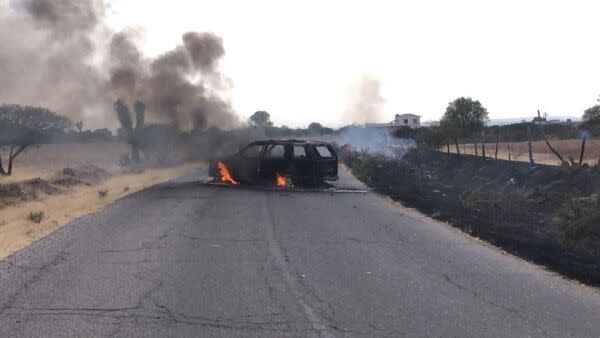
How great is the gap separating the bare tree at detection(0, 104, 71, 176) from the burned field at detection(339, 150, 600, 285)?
82.2 feet

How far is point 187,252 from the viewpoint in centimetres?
964

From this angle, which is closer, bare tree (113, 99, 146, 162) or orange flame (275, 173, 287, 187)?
orange flame (275, 173, 287, 187)

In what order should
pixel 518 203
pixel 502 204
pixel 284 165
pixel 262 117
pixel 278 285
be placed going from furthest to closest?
pixel 262 117, pixel 284 165, pixel 502 204, pixel 518 203, pixel 278 285

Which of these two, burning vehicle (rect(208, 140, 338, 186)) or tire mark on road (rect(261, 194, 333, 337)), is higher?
burning vehicle (rect(208, 140, 338, 186))

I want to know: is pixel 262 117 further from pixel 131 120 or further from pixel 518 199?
pixel 518 199

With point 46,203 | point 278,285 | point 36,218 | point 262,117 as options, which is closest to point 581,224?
point 278,285

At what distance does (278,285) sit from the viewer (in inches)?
296

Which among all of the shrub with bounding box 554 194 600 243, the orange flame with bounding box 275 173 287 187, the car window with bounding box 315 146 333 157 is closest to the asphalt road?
the shrub with bounding box 554 194 600 243

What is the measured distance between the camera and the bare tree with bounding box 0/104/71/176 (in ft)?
133

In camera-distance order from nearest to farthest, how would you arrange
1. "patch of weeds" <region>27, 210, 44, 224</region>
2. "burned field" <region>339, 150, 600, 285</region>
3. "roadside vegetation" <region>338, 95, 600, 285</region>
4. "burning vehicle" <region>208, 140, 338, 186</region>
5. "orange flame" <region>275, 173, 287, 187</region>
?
1. "burned field" <region>339, 150, 600, 285</region>
2. "roadside vegetation" <region>338, 95, 600, 285</region>
3. "patch of weeds" <region>27, 210, 44, 224</region>
4. "burning vehicle" <region>208, 140, 338, 186</region>
5. "orange flame" <region>275, 173, 287, 187</region>

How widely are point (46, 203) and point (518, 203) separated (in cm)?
1548

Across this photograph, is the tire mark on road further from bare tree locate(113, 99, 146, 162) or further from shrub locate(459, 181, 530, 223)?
bare tree locate(113, 99, 146, 162)

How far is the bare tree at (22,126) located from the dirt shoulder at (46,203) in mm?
10461

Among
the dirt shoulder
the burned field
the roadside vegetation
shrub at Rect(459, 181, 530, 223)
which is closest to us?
the burned field
